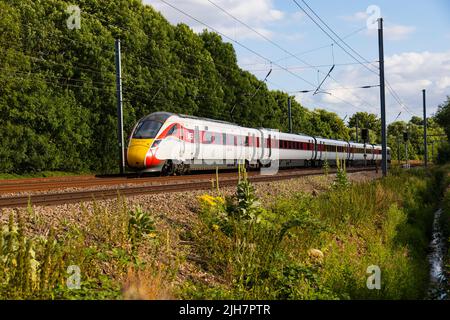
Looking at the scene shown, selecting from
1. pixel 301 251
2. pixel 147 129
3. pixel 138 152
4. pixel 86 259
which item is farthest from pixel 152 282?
pixel 147 129

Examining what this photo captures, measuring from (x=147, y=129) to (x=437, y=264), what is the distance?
470 inches

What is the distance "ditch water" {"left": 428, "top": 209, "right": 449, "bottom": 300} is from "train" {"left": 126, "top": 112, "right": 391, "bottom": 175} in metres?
3.82

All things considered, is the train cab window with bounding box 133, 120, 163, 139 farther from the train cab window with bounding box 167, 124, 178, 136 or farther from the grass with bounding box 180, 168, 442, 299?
the grass with bounding box 180, 168, 442, 299

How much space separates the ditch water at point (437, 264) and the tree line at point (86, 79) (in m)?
17.7

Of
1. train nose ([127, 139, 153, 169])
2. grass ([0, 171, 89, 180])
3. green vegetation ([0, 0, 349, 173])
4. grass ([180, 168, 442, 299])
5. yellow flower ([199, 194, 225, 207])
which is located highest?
green vegetation ([0, 0, 349, 173])

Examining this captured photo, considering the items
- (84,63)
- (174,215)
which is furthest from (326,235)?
(84,63)

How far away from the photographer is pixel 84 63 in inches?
1102

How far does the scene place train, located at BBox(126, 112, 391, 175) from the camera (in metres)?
19.6

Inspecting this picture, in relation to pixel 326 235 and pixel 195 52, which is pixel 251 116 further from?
pixel 326 235

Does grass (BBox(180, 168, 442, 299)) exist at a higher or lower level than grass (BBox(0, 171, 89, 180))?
lower

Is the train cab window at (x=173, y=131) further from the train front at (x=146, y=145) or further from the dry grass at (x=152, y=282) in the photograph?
the dry grass at (x=152, y=282)

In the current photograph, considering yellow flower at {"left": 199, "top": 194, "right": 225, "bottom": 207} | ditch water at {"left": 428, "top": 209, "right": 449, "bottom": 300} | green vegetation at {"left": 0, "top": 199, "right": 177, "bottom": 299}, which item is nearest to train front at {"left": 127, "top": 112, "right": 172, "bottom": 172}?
yellow flower at {"left": 199, "top": 194, "right": 225, "bottom": 207}

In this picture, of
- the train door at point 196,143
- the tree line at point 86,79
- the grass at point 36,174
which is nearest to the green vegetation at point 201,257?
the train door at point 196,143

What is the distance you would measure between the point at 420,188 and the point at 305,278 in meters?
19.4
